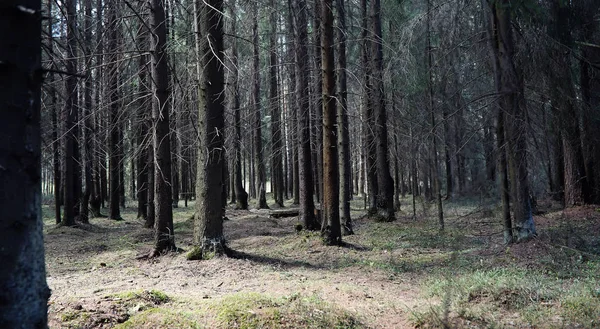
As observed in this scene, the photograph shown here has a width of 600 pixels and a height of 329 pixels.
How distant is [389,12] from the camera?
54.1 ft

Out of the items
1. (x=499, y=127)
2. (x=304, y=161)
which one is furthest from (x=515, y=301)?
(x=304, y=161)

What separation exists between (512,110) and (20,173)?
7.78 metres

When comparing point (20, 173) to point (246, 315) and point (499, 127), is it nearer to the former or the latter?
point (246, 315)

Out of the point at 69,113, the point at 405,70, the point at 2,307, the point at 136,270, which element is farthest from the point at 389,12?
the point at 2,307

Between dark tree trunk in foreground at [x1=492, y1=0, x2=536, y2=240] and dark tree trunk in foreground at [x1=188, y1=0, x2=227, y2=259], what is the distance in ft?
17.0

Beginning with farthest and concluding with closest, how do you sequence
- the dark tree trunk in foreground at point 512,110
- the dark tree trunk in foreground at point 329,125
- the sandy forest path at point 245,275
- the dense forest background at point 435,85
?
the dark tree trunk in foreground at point 329,125 → the dense forest background at point 435,85 → the dark tree trunk in foreground at point 512,110 → the sandy forest path at point 245,275

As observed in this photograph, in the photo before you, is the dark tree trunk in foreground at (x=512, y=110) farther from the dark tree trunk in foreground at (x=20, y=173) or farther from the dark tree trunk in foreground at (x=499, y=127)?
the dark tree trunk in foreground at (x=20, y=173)

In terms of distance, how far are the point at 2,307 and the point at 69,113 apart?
44.6ft

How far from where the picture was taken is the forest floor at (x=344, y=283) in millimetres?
4758

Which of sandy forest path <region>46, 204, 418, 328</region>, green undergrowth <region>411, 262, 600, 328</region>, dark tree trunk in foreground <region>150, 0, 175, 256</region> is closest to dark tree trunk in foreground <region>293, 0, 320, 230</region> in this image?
sandy forest path <region>46, 204, 418, 328</region>

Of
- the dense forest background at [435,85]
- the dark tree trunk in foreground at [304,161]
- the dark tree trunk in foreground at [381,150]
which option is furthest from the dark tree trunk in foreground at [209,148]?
the dark tree trunk in foreground at [381,150]

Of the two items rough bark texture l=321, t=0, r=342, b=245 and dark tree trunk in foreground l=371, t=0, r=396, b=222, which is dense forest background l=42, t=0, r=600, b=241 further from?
dark tree trunk in foreground l=371, t=0, r=396, b=222

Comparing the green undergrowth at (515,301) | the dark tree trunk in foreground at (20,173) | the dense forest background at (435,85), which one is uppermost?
the dense forest background at (435,85)

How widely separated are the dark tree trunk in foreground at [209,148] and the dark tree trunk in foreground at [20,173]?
5.94 metres
